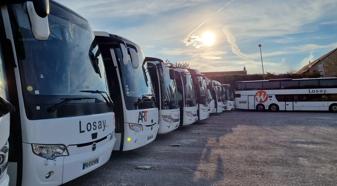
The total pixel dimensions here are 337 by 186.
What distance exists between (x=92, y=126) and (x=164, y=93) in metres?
5.96

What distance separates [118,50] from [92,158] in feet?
9.62

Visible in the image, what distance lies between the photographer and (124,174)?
20.2 ft

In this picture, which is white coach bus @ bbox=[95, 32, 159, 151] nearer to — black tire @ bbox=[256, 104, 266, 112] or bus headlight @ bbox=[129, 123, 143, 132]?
bus headlight @ bbox=[129, 123, 143, 132]

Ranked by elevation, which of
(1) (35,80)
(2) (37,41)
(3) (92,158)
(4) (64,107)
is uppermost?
(2) (37,41)

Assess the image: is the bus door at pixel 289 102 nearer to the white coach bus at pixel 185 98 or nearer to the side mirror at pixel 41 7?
the white coach bus at pixel 185 98

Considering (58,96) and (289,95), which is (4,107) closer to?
(58,96)

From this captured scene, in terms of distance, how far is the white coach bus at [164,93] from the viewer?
1046cm

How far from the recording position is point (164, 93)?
10812 millimetres

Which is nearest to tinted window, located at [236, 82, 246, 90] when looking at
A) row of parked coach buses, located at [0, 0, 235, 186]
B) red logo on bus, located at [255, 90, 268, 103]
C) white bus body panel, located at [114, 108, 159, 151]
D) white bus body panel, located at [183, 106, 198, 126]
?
red logo on bus, located at [255, 90, 268, 103]

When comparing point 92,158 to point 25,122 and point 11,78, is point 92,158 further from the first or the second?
point 11,78

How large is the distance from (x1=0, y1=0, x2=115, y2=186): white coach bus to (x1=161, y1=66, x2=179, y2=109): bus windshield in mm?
5593

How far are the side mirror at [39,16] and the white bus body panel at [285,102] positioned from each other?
94.2ft

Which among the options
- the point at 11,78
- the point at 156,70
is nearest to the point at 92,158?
the point at 11,78

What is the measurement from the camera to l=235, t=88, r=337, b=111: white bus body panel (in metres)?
28.7
